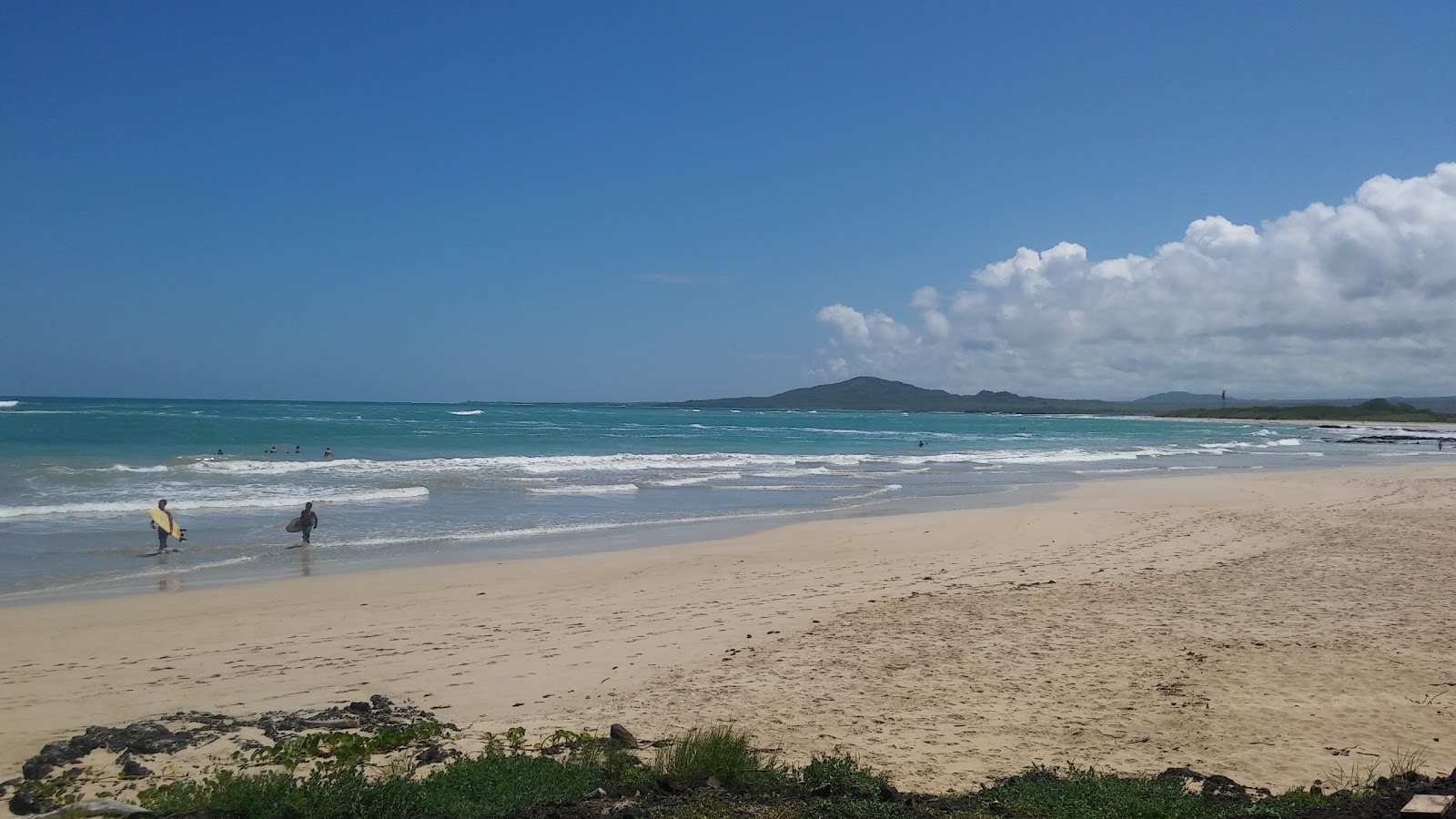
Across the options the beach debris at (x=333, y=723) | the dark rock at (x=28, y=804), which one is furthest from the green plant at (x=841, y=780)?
the dark rock at (x=28, y=804)

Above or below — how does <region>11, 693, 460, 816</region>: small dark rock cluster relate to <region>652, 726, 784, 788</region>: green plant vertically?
below

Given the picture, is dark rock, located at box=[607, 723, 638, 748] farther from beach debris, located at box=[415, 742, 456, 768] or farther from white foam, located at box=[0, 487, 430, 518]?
white foam, located at box=[0, 487, 430, 518]

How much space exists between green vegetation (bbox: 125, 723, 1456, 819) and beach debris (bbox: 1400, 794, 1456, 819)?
351 mm

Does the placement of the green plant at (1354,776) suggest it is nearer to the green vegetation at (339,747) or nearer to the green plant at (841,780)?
the green plant at (841,780)

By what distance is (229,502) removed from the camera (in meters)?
20.2

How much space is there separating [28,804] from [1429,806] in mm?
6839

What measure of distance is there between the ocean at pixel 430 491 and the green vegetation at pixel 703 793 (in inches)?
345

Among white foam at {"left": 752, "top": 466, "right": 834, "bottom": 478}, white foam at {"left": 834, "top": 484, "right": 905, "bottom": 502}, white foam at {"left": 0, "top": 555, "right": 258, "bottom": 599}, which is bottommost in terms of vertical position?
white foam at {"left": 0, "top": 555, "right": 258, "bottom": 599}

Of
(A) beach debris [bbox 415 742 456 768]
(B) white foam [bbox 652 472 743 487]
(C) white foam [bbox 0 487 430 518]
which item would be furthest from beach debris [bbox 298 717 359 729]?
(B) white foam [bbox 652 472 743 487]

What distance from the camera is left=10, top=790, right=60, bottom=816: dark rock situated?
4598mm

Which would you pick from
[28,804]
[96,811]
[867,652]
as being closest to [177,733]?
[28,804]

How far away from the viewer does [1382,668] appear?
22.8 ft

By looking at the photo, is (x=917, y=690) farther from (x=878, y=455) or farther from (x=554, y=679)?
(x=878, y=455)

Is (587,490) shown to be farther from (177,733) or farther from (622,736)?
(622,736)
